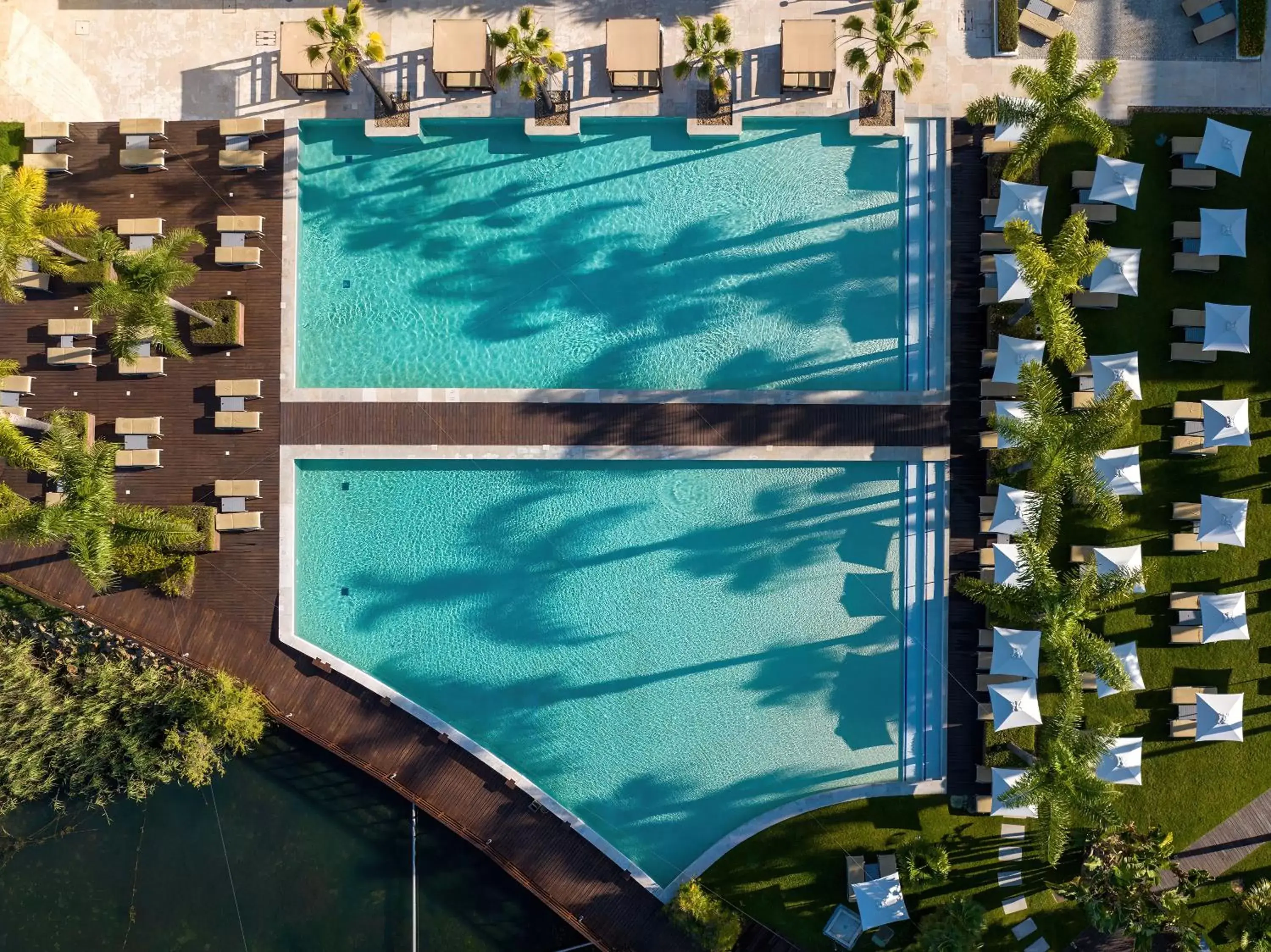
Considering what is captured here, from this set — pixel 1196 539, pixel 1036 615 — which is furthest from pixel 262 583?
pixel 1196 539

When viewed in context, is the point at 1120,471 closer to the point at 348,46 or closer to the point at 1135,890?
the point at 1135,890

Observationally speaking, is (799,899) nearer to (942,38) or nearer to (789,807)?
(789,807)

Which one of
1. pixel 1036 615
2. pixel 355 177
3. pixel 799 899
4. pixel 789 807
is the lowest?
pixel 799 899

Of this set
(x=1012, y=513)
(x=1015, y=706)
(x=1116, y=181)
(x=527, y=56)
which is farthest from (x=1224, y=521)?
(x=527, y=56)

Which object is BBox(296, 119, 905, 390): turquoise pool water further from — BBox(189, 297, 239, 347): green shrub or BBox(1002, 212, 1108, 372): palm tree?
BBox(1002, 212, 1108, 372): palm tree

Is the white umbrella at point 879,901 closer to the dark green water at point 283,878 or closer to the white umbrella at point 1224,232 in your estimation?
the dark green water at point 283,878

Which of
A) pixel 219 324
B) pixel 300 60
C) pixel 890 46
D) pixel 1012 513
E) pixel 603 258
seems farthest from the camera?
pixel 603 258
